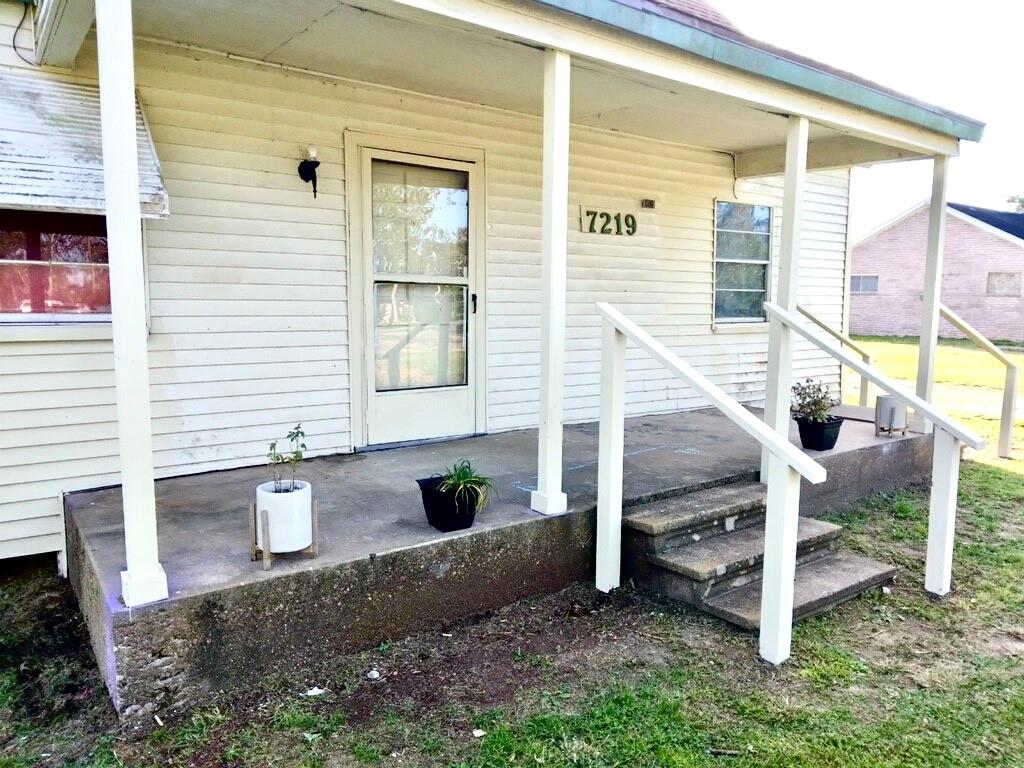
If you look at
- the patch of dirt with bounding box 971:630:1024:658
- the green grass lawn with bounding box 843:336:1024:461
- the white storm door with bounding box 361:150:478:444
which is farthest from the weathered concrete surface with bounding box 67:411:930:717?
the green grass lawn with bounding box 843:336:1024:461

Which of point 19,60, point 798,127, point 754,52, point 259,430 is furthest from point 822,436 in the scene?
point 19,60

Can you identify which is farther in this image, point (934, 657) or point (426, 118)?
point (426, 118)

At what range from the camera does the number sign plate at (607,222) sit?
5727 millimetres

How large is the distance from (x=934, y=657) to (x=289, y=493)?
267cm

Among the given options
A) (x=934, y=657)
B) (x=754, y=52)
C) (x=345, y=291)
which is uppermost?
(x=754, y=52)

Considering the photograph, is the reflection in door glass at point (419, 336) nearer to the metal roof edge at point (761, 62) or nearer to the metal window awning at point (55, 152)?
the metal window awning at point (55, 152)

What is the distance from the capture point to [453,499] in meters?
3.11

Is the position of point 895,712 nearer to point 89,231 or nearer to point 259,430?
point 259,430

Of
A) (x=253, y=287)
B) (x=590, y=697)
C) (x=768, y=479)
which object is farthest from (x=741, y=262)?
(x=590, y=697)

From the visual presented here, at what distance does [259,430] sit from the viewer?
4.29 metres

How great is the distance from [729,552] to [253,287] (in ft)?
9.58

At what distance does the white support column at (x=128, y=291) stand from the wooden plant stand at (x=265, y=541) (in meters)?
0.36

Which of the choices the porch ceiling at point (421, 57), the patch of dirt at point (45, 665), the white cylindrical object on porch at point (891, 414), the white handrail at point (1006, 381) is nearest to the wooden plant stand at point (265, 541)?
the patch of dirt at point (45, 665)

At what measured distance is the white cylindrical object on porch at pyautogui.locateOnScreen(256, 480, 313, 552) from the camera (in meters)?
2.72
